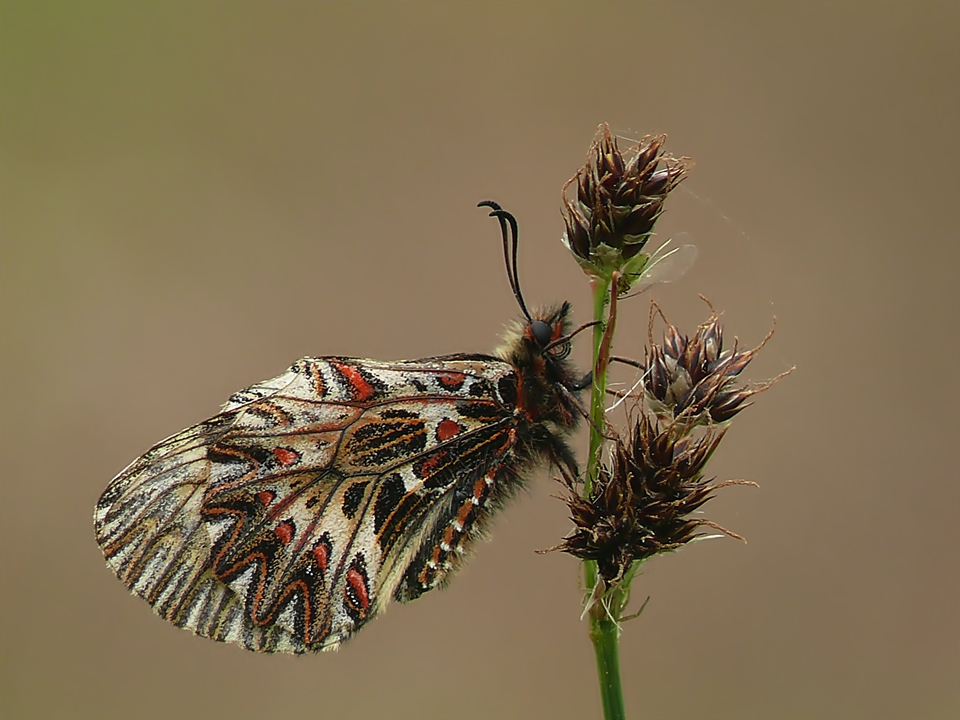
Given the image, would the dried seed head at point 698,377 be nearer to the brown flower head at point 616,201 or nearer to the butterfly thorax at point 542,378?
the brown flower head at point 616,201

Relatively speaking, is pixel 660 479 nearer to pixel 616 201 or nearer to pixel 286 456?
pixel 616 201

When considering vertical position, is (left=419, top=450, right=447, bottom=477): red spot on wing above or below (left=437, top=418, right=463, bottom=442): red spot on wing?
below

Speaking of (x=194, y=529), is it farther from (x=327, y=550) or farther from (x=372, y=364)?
(x=372, y=364)

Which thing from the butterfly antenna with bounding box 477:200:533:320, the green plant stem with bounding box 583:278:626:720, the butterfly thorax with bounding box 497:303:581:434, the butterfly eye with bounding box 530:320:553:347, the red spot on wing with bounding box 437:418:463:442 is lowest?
the green plant stem with bounding box 583:278:626:720

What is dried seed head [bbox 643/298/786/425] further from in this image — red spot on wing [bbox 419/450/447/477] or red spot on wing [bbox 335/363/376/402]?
red spot on wing [bbox 335/363/376/402]

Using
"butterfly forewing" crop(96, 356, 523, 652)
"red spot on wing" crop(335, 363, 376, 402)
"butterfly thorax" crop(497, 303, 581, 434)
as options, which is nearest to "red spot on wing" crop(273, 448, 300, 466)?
"butterfly forewing" crop(96, 356, 523, 652)

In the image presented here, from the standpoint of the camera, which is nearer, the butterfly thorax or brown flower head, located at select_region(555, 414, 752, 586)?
brown flower head, located at select_region(555, 414, 752, 586)

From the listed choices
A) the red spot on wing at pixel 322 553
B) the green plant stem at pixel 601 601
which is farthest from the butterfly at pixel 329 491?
the green plant stem at pixel 601 601
